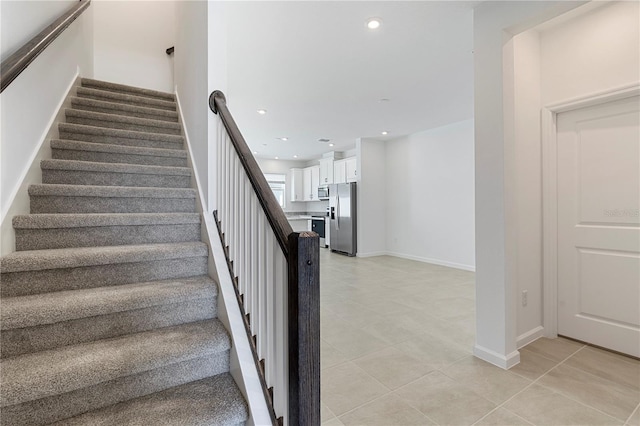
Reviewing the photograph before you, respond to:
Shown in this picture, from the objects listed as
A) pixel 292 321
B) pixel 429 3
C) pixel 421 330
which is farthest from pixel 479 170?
pixel 292 321

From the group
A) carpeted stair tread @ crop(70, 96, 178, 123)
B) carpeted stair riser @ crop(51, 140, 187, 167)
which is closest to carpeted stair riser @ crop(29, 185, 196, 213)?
carpeted stair riser @ crop(51, 140, 187, 167)

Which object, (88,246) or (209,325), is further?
(88,246)

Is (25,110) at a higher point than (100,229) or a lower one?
higher

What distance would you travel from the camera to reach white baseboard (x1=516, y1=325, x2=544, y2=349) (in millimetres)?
2428

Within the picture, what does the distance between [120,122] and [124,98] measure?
609 mm

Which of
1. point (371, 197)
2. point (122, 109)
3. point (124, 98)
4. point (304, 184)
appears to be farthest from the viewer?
point (304, 184)

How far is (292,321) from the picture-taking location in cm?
92

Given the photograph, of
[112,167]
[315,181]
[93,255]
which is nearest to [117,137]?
[112,167]

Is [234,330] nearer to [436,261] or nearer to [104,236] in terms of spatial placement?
[104,236]

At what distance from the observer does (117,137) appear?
2529 millimetres

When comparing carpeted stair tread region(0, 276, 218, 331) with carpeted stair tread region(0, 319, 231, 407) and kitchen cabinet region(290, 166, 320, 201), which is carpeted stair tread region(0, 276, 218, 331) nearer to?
carpeted stair tread region(0, 319, 231, 407)

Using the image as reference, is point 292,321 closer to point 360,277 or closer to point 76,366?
point 76,366

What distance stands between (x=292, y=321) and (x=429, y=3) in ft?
7.96

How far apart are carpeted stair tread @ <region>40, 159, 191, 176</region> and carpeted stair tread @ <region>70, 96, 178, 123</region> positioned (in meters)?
1.06
